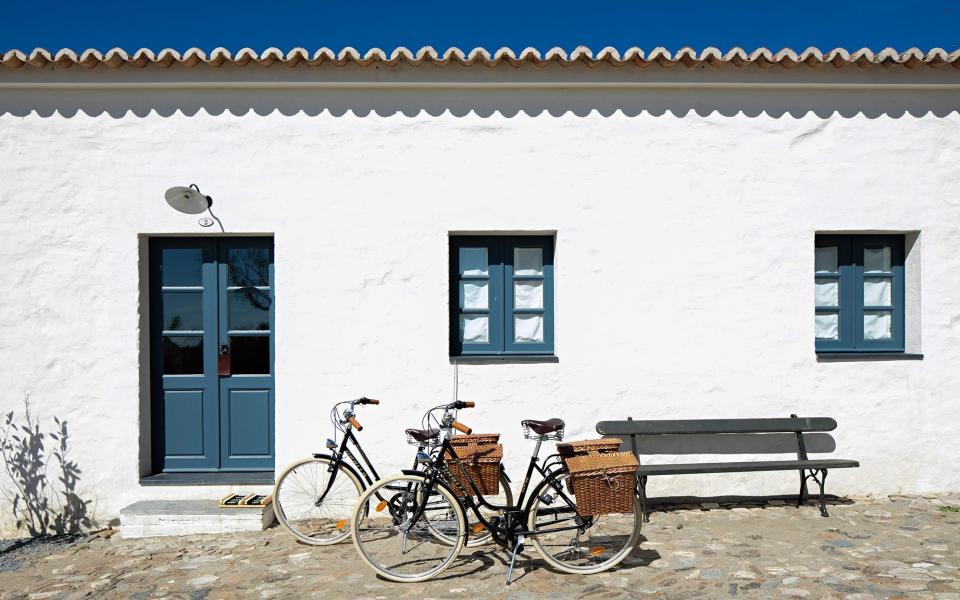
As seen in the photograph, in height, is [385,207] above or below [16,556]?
above

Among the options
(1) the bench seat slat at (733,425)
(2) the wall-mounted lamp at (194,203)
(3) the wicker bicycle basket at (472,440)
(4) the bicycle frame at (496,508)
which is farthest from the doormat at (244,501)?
(1) the bench seat slat at (733,425)

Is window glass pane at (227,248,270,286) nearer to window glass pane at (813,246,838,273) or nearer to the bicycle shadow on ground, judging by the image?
the bicycle shadow on ground

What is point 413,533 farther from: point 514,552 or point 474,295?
point 474,295

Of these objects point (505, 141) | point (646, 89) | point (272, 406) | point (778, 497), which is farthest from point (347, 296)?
point (778, 497)

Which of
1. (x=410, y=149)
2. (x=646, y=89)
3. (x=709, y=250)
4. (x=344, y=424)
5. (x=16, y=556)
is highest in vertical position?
(x=646, y=89)

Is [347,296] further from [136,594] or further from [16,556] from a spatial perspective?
[16,556]

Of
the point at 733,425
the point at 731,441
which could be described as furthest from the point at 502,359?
the point at 731,441

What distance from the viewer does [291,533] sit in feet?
18.3

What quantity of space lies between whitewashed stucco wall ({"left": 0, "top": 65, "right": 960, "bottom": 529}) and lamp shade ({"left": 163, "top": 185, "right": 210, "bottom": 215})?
78 mm

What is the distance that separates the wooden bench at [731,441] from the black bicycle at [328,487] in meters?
1.23

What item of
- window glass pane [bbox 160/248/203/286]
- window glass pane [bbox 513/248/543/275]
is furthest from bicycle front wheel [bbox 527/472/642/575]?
window glass pane [bbox 160/248/203/286]

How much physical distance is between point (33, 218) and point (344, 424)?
10.7 ft

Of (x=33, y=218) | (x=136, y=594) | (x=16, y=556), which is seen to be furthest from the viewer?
(x=33, y=218)

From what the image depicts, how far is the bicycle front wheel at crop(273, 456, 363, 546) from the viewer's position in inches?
217
